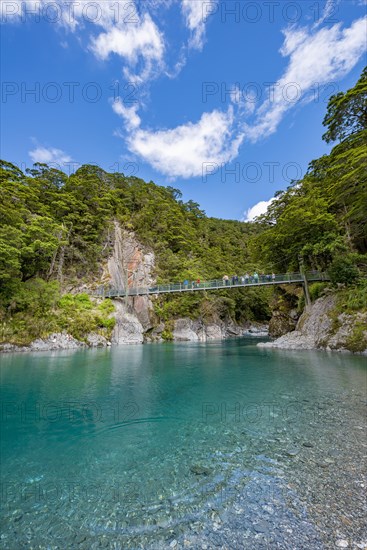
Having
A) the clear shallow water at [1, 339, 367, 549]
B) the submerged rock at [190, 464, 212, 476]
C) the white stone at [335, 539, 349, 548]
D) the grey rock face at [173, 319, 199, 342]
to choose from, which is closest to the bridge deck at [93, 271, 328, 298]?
the grey rock face at [173, 319, 199, 342]

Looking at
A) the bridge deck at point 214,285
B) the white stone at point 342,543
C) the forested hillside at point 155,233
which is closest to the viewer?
the white stone at point 342,543

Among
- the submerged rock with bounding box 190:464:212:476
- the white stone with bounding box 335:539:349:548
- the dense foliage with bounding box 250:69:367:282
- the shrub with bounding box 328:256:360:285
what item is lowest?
the submerged rock with bounding box 190:464:212:476

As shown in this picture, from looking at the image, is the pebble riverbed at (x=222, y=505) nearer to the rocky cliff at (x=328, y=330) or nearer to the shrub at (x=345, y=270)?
the rocky cliff at (x=328, y=330)

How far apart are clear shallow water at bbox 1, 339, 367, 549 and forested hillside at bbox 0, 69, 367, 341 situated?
34.4 feet

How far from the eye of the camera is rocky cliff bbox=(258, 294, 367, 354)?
39.2 feet

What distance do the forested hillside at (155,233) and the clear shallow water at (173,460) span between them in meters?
10.5

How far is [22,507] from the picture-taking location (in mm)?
2479

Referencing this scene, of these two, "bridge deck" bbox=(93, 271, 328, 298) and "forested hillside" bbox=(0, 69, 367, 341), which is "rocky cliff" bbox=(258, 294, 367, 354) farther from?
"bridge deck" bbox=(93, 271, 328, 298)

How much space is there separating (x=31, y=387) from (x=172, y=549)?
7.05 meters

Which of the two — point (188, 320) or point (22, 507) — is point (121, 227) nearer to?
point (188, 320)

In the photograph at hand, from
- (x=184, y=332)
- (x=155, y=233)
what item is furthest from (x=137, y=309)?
(x=155, y=233)

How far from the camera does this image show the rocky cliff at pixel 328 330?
39.2 ft

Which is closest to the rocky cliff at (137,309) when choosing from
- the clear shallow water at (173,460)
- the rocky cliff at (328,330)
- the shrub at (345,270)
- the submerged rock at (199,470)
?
the rocky cliff at (328,330)

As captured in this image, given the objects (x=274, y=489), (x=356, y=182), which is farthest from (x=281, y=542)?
(x=356, y=182)
